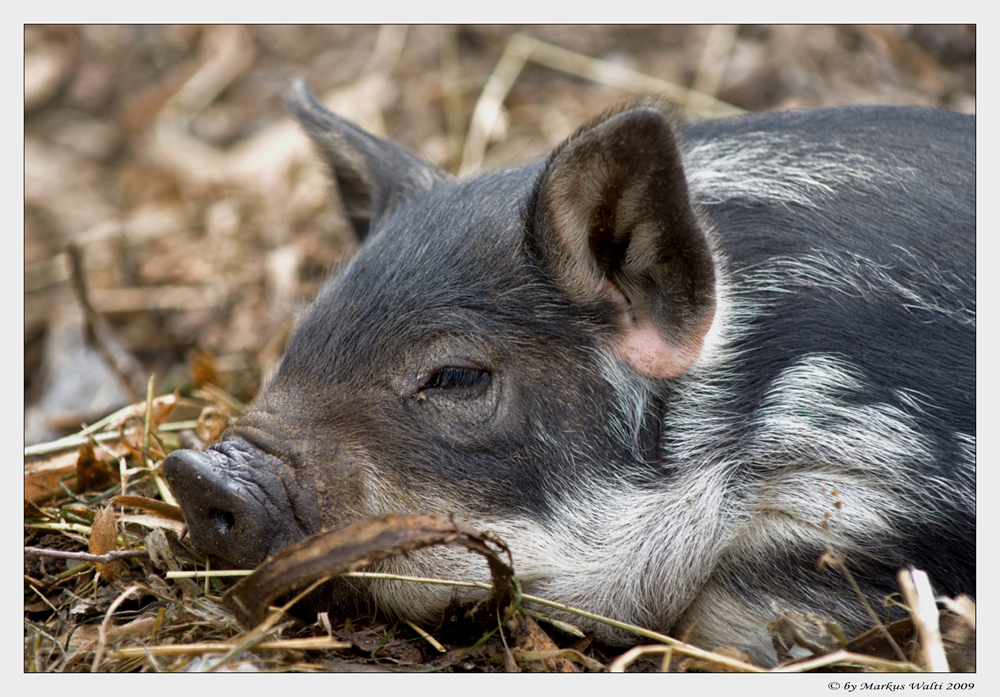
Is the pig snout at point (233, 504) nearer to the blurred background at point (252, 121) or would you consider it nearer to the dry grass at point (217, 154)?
the dry grass at point (217, 154)

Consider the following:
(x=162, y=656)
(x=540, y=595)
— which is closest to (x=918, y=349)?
(x=540, y=595)

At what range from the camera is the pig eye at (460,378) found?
8.19ft

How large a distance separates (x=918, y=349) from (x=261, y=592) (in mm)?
1728

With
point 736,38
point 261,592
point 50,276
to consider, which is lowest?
point 261,592

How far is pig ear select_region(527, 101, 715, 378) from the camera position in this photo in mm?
2283

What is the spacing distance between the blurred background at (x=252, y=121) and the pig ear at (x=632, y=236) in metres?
2.23

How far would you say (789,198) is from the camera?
2.75 m

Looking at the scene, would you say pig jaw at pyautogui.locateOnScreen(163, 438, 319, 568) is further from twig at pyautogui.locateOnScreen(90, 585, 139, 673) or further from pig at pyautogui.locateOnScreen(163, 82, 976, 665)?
twig at pyautogui.locateOnScreen(90, 585, 139, 673)

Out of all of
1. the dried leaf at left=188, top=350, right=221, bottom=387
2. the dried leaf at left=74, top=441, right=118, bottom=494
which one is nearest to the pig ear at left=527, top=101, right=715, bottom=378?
the dried leaf at left=74, top=441, right=118, bottom=494

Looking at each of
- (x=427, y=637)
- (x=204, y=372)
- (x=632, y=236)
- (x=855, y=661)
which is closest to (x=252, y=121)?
(x=204, y=372)

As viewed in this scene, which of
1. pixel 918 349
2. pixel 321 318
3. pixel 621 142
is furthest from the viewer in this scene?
pixel 321 318

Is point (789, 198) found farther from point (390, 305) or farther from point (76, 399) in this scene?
point (76, 399)

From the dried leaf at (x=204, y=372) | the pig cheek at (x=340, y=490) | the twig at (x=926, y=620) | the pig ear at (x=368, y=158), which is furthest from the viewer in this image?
the dried leaf at (x=204, y=372)

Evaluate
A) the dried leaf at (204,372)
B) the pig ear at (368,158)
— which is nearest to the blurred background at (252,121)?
the dried leaf at (204,372)
